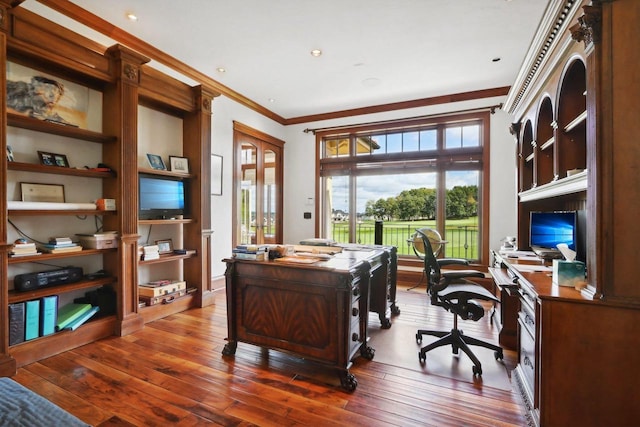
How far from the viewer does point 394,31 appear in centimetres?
292

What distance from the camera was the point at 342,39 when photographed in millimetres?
3062

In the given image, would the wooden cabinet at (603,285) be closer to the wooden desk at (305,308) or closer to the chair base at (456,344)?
the chair base at (456,344)

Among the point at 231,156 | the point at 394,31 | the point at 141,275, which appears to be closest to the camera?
the point at 394,31

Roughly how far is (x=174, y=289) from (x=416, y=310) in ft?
9.42

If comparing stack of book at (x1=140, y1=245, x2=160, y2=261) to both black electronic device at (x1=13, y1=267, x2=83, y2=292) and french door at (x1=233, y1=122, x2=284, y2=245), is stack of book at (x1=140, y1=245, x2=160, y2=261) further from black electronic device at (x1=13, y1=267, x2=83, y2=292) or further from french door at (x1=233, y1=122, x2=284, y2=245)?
french door at (x1=233, y1=122, x2=284, y2=245)

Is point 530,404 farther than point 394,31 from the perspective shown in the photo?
No

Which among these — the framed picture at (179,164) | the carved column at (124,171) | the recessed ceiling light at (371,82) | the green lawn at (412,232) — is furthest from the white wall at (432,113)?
the carved column at (124,171)

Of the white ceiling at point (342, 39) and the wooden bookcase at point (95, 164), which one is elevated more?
the white ceiling at point (342, 39)

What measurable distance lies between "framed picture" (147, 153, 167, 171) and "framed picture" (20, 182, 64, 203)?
834 millimetres

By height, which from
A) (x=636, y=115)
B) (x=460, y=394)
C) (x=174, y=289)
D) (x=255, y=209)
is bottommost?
(x=460, y=394)

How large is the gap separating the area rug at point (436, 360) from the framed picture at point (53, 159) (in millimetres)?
3164

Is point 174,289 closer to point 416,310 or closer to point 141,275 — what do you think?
point 141,275

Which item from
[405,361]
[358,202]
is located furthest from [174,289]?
[358,202]

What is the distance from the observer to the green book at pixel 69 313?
2466mm
